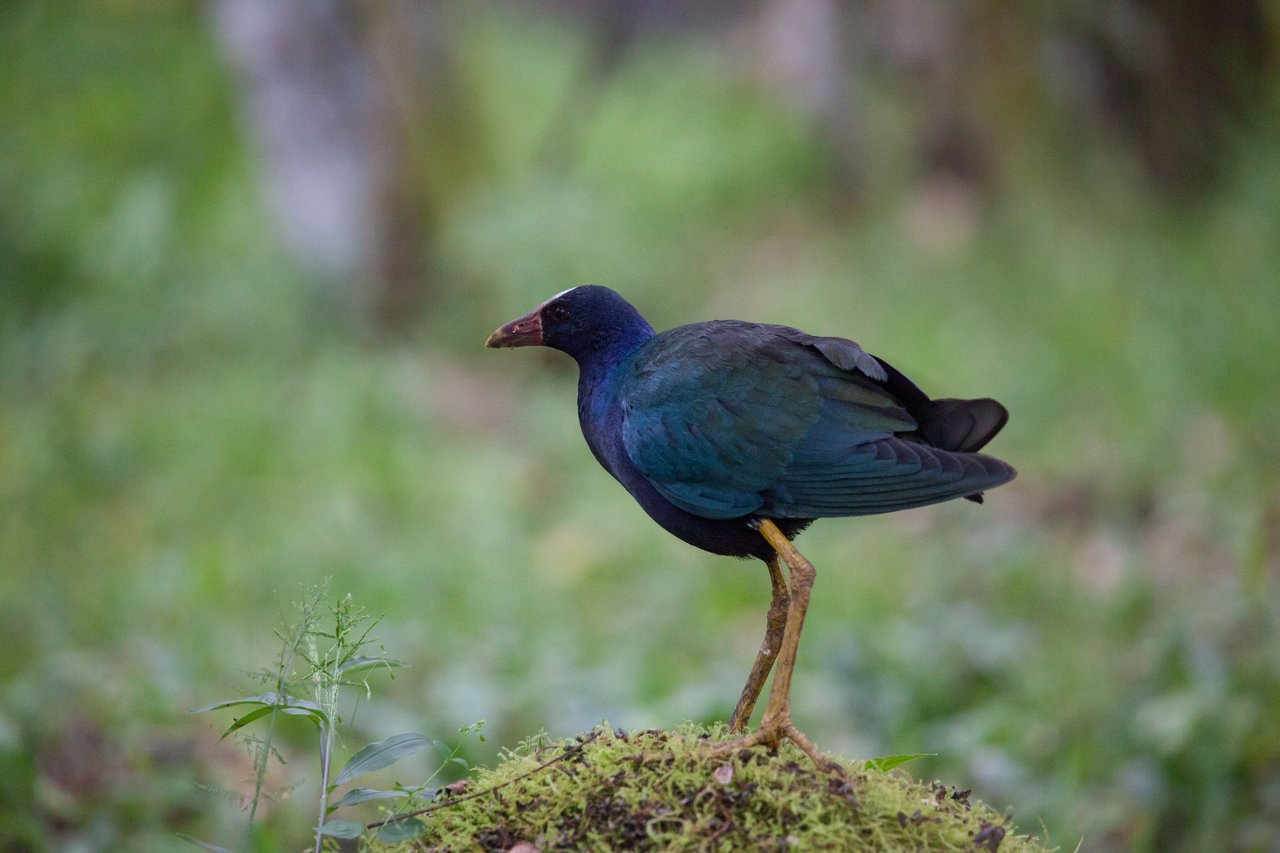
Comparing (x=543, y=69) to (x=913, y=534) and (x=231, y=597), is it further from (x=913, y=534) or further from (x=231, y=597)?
(x=231, y=597)

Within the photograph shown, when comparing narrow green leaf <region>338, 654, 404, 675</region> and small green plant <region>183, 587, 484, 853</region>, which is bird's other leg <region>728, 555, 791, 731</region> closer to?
small green plant <region>183, 587, 484, 853</region>

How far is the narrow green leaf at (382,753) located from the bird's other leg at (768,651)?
714 millimetres

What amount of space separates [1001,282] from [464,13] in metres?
7.12

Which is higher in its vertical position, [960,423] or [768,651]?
[960,423]

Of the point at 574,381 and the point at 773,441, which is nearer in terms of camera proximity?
the point at 773,441

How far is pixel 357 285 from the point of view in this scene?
30.4 feet

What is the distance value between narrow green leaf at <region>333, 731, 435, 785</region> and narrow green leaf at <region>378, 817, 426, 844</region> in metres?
0.11

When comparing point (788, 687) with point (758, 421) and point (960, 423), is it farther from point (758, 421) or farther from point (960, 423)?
point (960, 423)

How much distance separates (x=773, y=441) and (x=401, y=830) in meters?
1.16

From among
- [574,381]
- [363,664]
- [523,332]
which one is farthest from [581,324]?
Answer: [574,381]

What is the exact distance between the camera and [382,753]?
237cm

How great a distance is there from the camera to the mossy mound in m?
2.24

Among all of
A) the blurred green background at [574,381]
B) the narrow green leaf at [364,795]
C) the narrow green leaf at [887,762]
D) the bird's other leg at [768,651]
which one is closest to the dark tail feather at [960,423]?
the bird's other leg at [768,651]

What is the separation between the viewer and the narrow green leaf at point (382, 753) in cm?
233
